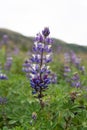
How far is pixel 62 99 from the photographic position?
3420 millimetres

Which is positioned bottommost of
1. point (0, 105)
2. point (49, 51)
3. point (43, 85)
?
point (0, 105)

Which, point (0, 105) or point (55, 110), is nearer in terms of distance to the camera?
point (55, 110)

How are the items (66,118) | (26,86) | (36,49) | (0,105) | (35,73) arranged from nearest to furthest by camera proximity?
(66,118) < (35,73) < (36,49) < (0,105) < (26,86)

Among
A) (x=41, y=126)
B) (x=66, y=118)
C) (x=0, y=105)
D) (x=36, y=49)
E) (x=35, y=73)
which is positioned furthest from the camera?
(x=0, y=105)

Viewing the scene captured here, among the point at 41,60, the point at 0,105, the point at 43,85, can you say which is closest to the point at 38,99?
the point at 43,85

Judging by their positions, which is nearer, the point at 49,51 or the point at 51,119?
the point at 51,119

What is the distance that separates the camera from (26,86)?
15.1ft

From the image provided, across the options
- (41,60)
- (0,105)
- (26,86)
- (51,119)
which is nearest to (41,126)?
(51,119)

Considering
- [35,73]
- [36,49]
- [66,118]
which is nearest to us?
[66,118]

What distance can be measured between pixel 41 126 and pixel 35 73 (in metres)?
0.72

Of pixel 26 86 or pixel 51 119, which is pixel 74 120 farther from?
pixel 26 86

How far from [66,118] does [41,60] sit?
746 mm

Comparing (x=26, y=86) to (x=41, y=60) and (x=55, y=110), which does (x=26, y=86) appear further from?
(x=55, y=110)

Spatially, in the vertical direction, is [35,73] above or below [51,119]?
above
